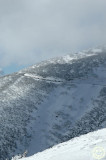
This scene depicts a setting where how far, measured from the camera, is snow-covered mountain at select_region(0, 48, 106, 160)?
5297 centimetres

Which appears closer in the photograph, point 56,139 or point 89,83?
point 56,139

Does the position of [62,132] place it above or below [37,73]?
below

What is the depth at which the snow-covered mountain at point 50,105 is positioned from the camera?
53.0 meters

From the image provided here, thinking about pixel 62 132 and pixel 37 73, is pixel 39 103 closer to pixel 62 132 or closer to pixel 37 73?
pixel 62 132

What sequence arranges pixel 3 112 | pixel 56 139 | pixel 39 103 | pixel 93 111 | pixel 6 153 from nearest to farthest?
pixel 6 153, pixel 56 139, pixel 3 112, pixel 93 111, pixel 39 103

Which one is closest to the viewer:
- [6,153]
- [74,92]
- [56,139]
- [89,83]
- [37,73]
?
[6,153]

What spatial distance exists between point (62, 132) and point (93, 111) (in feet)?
37.2

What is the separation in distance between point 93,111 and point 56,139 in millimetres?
14758

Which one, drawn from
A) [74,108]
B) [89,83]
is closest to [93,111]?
[74,108]

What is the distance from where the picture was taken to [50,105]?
70.3 metres

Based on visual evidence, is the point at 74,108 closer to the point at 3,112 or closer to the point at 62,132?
the point at 62,132

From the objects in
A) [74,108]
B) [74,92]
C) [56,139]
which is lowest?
[56,139]

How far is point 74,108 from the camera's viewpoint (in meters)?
68.3

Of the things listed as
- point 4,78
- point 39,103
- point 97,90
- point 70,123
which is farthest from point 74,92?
point 4,78
